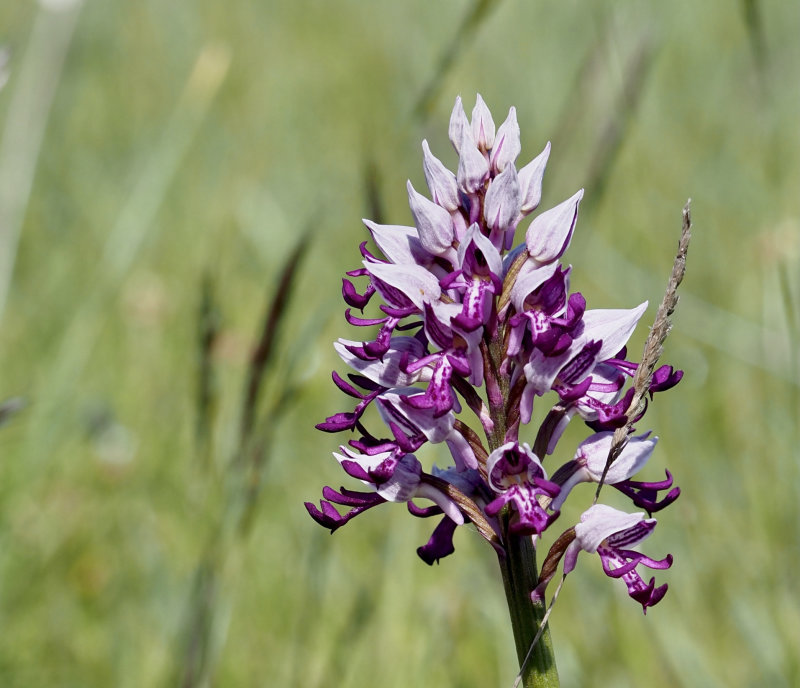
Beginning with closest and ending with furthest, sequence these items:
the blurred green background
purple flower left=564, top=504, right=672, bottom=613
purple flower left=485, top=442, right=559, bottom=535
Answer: purple flower left=485, top=442, right=559, bottom=535 → purple flower left=564, top=504, right=672, bottom=613 → the blurred green background

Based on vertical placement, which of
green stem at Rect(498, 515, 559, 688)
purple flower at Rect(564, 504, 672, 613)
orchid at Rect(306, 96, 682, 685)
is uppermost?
orchid at Rect(306, 96, 682, 685)

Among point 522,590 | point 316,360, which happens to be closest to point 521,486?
point 522,590

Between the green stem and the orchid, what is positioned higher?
the orchid

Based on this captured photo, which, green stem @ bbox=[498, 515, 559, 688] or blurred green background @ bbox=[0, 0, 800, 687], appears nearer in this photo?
green stem @ bbox=[498, 515, 559, 688]

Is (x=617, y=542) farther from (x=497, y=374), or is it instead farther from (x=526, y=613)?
(x=497, y=374)

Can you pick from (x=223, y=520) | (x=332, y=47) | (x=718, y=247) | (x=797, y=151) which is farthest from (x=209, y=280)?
(x=332, y=47)

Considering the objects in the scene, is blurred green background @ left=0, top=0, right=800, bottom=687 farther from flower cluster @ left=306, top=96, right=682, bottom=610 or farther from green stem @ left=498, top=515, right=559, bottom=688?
green stem @ left=498, top=515, right=559, bottom=688

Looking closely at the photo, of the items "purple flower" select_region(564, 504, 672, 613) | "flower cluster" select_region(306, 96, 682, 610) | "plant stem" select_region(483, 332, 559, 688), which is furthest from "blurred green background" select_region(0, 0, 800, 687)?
"purple flower" select_region(564, 504, 672, 613)

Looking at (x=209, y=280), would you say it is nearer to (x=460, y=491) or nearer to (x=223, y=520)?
(x=223, y=520)
